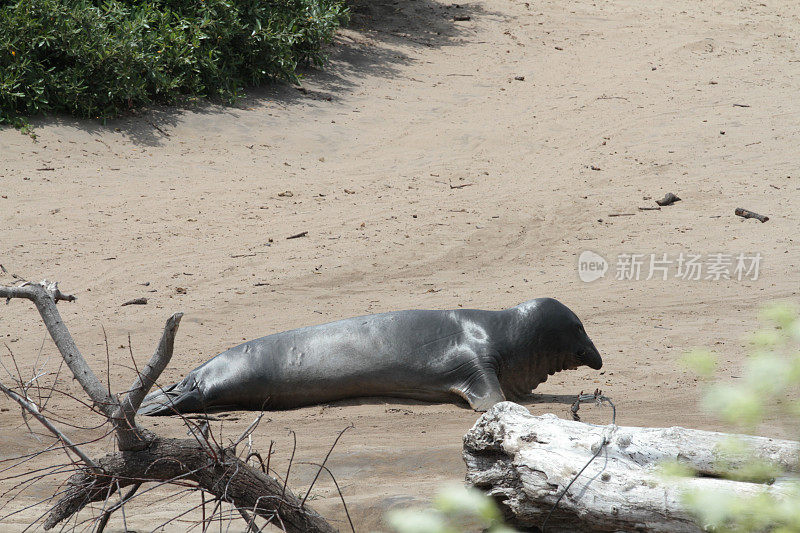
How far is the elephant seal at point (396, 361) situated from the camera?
522 cm

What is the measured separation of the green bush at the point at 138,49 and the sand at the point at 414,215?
0.34 meters

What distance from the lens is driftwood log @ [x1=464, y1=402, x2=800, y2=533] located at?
2.66m

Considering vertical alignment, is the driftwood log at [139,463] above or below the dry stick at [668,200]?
above

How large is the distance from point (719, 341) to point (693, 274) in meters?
1.64

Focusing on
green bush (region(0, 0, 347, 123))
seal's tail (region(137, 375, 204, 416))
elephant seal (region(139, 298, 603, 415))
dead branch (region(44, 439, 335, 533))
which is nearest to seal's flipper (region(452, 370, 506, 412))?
elephant seal (region(139, 298, 603, 415))

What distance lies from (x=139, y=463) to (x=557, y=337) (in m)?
3.39

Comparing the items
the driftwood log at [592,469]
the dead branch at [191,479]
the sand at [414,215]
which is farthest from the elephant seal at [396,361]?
the dead branch at [191,479]

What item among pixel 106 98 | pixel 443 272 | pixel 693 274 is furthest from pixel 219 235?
pixel 693 274

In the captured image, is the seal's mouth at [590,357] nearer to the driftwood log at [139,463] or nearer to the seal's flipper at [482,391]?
the seal's flipper at [482,391]

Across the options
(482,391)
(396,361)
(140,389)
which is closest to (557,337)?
(482,391)

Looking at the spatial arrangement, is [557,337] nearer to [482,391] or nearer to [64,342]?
[482,391]

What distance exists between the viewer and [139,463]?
2.61 meters

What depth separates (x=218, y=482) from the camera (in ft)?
7.87

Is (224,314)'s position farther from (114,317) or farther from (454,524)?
(454,524)
